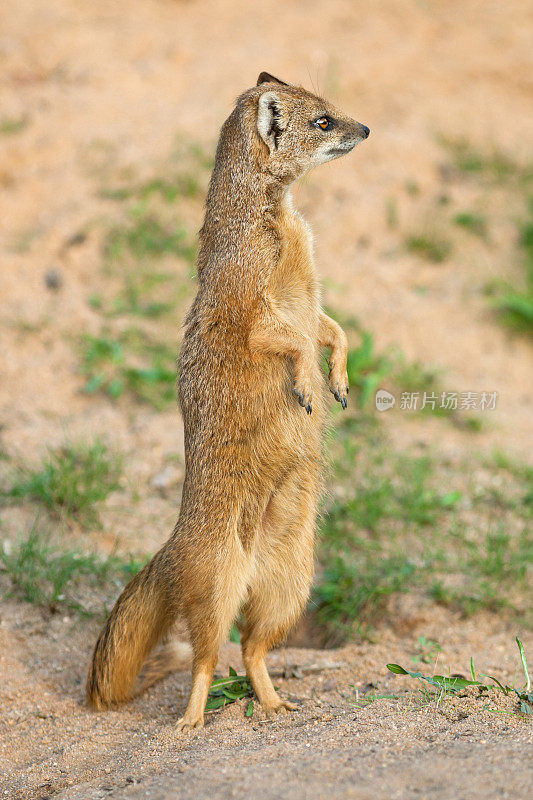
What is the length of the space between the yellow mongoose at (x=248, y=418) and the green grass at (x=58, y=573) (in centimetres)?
69

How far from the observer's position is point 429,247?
21.6ft

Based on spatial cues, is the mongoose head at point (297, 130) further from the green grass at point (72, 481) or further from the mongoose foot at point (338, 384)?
the green grass at point (72, 481)

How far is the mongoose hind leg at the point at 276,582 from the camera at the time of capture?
3119mm

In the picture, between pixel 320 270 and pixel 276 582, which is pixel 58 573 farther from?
pixel 320 270

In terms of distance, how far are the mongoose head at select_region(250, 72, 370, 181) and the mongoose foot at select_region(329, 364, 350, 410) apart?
76cm

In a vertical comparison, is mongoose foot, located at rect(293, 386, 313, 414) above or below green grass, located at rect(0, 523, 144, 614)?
above

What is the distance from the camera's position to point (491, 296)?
6352 mm

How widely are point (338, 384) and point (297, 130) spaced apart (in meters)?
0.97

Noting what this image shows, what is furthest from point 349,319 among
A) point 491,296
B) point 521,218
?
point 521,218

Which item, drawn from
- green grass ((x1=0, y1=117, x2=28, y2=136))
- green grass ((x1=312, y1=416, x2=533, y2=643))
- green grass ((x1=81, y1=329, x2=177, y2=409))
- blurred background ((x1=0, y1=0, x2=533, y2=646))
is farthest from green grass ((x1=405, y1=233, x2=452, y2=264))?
green grass ((x1=0, y1=117, x2=28, y2=136))

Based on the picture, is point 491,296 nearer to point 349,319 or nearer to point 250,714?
point 349,319

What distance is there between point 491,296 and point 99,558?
3.76 meters

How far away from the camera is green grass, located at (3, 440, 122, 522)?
14.3 ft

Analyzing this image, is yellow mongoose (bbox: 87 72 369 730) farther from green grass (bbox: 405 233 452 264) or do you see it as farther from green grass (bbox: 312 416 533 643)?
green grass (bbox: 405 233 452 264)
